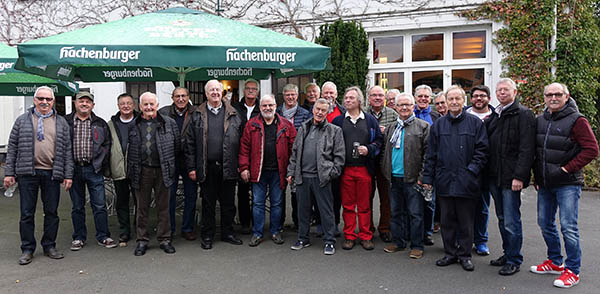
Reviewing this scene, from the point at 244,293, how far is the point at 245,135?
204 cm

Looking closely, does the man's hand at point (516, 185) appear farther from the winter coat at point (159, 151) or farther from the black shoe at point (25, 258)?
the black shoe at point (25, 258)

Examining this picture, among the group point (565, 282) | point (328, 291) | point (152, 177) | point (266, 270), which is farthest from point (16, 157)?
point (565, 282)

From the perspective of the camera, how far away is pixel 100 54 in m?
4.73

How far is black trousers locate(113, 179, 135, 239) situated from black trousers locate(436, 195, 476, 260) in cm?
372

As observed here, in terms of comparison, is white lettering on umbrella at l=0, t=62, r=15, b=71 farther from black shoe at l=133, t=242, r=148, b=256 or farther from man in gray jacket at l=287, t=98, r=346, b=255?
man in gray jacket at l=287, t=98, r=346, b=255

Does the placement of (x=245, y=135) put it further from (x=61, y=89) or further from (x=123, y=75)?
(x=61, y=89)

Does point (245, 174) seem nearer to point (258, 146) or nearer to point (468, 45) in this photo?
point (258, 146)

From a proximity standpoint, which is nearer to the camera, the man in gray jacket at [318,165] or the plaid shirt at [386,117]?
the man in gray jacket at [318,165]

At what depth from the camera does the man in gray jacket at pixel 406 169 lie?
16.5 feet

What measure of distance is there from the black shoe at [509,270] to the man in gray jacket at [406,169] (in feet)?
2.83

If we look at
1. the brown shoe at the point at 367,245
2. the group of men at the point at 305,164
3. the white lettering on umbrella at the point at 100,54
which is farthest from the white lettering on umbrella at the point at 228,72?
the brown shoe at the point at 367,245

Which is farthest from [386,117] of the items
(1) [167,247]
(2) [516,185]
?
(1) [167,247]

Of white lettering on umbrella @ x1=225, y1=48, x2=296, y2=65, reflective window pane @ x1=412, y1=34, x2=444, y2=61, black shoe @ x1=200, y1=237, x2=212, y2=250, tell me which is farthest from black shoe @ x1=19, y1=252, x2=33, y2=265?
reflective window pane @ x1=412, y1=34, x2=444, y2=61

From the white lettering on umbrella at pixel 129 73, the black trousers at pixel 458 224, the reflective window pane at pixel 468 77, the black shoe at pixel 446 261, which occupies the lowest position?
the black shoe at pixel 446 261
